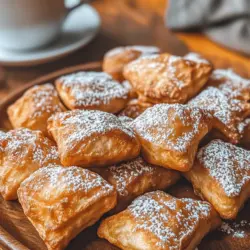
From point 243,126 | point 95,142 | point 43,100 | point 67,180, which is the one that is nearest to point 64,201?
point 67,180

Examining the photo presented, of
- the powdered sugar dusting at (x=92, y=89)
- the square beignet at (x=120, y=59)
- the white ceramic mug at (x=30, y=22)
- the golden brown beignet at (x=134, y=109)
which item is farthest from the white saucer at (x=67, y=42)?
the golden brown beignet at (x=134, y=109)

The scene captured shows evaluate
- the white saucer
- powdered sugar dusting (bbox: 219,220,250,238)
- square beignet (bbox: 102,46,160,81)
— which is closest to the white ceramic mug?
the white saucer

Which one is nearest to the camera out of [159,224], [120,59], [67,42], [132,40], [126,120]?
[159,224]

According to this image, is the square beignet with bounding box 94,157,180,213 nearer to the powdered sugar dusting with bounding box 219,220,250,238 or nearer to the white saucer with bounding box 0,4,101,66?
the powdered sugar dusting with bounding box 219,220,250,238

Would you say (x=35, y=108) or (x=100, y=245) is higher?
(x=35, y=108)

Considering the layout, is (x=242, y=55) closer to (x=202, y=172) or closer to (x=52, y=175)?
(x=202, y=172)

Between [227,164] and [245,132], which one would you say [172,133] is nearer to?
[227,164]

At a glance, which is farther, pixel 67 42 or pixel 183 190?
pixel 67 42
